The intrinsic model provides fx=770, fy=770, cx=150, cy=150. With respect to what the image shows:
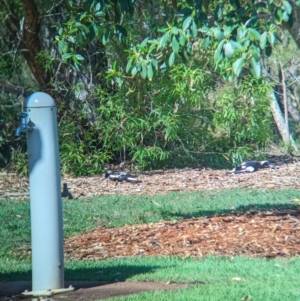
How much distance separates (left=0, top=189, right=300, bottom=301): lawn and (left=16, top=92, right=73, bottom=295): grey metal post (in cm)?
70

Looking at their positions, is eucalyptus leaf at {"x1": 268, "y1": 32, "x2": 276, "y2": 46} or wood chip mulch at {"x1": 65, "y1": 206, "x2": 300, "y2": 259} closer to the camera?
eucalyptus leaf at {"x1": 268, "y1": 32, "x2": 276, "y2": 46}

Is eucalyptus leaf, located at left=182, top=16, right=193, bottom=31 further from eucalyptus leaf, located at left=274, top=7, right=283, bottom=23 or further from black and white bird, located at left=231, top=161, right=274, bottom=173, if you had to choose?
black and white bird, located at left=231, top=161, right=274, bottom=173

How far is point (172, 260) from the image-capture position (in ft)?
26.2

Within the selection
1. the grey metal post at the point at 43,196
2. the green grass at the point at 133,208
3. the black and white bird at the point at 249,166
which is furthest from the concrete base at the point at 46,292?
the black and white bird at the point at 249,166

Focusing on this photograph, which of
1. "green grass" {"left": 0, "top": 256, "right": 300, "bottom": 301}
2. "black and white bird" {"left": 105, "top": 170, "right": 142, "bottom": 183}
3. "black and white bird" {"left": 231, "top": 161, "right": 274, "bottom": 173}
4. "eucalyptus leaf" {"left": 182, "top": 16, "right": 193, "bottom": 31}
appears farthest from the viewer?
"black and white bird" {"left": 231, "top": 161, "right": 274, "bottom": 173}

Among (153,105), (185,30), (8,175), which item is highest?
(185,30)

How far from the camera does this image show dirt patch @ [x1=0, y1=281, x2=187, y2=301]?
20.2 feet

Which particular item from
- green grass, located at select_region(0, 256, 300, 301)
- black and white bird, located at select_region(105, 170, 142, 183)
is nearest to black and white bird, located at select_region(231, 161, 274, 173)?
black and white bird, located at select_region(105, 170, 142, 183)

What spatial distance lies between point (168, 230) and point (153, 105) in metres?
6.78

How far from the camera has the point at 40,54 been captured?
15.9 metres

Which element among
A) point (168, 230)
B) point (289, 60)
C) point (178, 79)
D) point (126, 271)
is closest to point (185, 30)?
point (126, 271)

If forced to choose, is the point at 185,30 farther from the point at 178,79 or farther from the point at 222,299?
the point at 178,79

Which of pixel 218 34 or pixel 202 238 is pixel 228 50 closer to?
pixel 218 34

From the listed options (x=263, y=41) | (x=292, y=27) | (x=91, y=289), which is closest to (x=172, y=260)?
(x=91, y=289)
